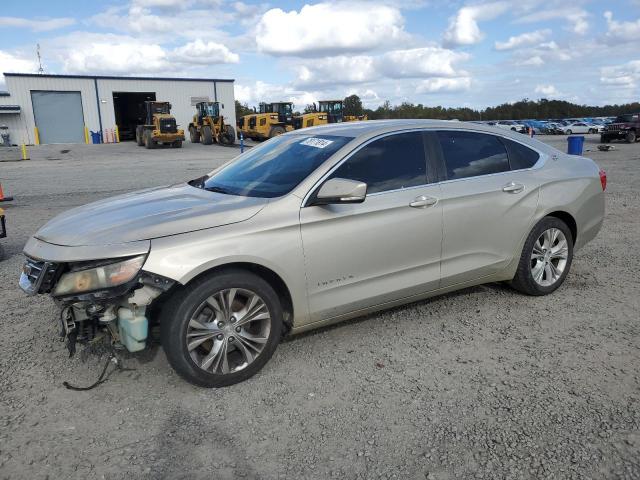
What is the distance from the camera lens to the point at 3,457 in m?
2.70

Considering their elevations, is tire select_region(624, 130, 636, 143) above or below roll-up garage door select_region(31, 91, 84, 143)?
below

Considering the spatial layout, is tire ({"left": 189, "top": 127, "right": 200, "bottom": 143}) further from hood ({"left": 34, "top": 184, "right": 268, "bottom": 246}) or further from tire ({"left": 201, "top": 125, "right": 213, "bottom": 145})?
hood ({"left": 34, "top": 184, "right": 268, "bottom": 246})

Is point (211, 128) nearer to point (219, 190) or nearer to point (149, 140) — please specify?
point (149, 140)

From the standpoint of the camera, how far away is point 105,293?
301cm

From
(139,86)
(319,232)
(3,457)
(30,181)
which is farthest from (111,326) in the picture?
(139,86)

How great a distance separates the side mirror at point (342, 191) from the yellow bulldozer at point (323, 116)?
1261 inches

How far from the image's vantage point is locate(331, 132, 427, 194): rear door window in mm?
3797

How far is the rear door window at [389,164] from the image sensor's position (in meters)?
3.80

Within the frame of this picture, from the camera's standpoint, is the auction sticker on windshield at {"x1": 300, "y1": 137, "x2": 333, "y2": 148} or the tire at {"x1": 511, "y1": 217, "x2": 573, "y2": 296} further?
the tire at {"x1": 511, "y1": 217, "x2": 573, "y2": 296}

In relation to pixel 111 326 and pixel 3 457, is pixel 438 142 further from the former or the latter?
pixel 3 457

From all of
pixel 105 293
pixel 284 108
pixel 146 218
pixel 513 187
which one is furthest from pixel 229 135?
pixel 105 293

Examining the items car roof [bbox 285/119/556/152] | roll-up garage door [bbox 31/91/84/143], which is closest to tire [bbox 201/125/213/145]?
roll-up garage door [bbox 31/91/84/143]

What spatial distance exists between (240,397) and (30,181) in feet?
51.4

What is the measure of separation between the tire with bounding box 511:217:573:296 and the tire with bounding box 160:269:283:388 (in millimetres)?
2392
